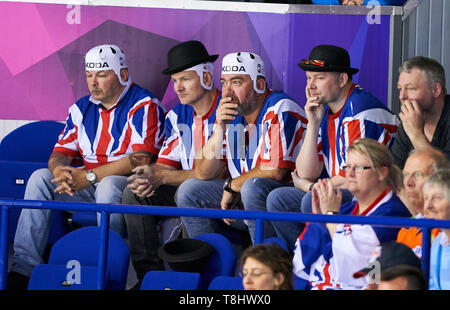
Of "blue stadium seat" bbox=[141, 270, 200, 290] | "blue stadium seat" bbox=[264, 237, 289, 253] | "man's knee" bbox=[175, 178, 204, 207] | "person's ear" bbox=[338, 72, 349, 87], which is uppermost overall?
"person's ear" bbox=[338, 72, 349, 87]

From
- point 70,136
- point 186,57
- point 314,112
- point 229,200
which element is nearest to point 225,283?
point 229,200

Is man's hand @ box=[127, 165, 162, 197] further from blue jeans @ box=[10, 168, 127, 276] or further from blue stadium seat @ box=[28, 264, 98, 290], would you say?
blue stadium seat @ box=[28, 264, 98, 290]

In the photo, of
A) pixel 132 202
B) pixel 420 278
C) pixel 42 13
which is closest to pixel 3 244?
pixel 132 202

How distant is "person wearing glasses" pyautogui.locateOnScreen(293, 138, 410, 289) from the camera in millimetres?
3125

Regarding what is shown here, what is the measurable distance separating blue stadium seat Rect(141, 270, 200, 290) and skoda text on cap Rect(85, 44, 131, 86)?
1875 millimetres

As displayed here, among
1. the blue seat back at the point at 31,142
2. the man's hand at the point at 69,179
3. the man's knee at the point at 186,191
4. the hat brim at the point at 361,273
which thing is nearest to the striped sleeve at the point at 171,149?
the man's knee at the point at 186,191

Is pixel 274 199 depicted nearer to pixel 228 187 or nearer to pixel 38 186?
pixel 228 187

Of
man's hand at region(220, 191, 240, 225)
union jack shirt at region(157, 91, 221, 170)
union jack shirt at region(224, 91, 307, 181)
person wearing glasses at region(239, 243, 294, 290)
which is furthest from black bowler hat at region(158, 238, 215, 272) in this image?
union jack shirt at region(157, 91, 221, 170)

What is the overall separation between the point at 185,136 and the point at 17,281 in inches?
55.7

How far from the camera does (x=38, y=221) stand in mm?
4715

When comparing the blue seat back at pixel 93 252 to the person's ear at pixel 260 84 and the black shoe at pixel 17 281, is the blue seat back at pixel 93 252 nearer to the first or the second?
the black shoe at pixel 17 281

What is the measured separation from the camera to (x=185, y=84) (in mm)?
5109

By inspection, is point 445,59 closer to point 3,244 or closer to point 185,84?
point 185,84

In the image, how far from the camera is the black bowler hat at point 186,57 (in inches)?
201
